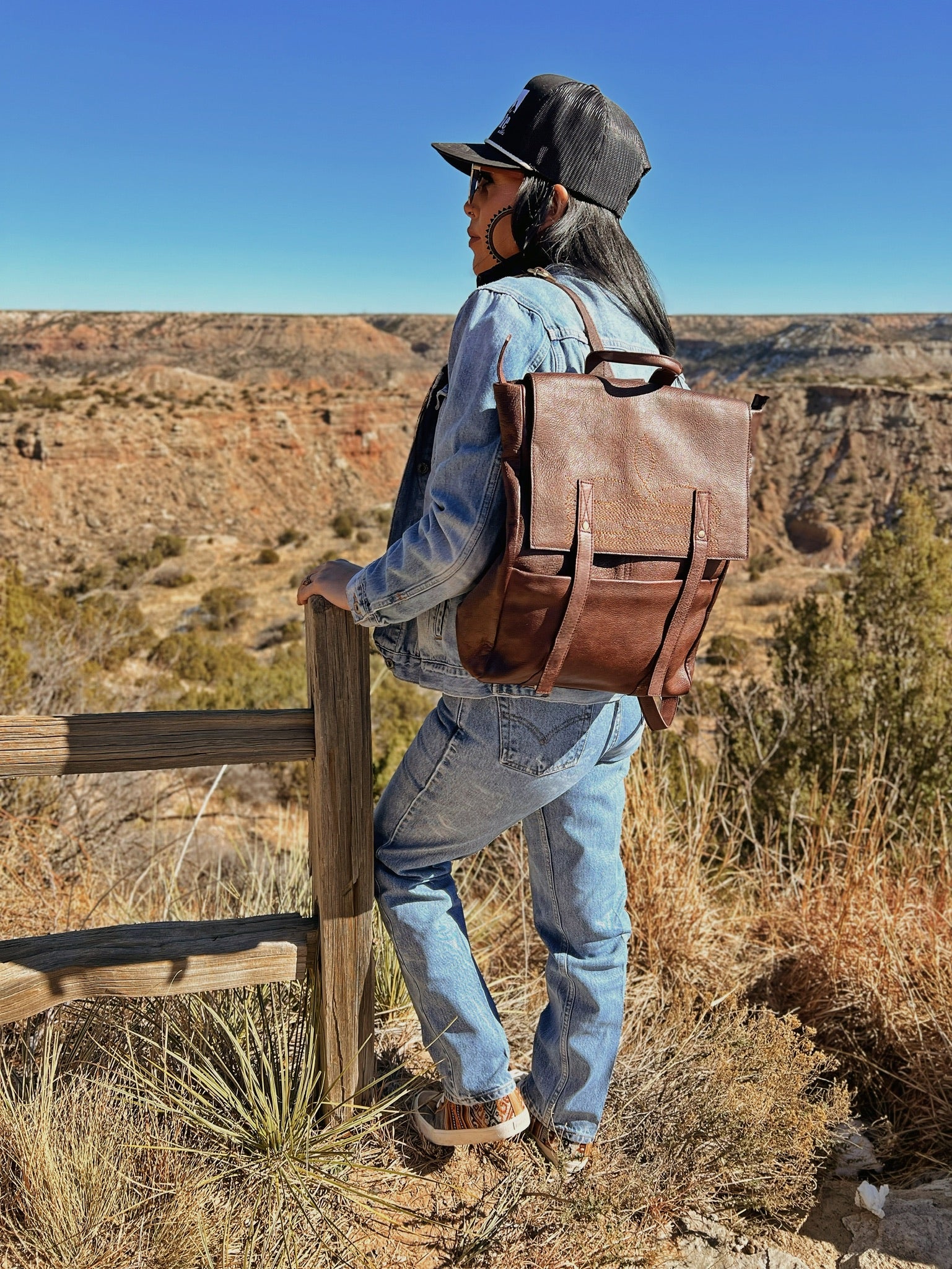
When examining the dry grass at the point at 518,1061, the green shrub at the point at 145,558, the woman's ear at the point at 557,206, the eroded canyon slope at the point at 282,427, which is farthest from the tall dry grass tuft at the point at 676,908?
the eroded canyon slope at the point at 282,427

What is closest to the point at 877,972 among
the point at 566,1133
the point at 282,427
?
the point at 566,1133

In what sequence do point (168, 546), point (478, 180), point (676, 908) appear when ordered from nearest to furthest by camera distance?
point (478, 180)
point (676, 908)
point (168, 546)

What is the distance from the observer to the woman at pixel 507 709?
49.8 inches

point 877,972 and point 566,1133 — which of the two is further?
point 877,972

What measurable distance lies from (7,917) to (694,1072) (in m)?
1.68

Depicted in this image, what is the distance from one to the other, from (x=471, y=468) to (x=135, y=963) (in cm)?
100

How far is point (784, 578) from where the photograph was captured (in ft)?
70.9

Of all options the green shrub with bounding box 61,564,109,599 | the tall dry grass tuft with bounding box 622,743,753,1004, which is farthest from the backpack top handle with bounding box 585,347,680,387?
the green shrub with bounding box 61,564,109,599

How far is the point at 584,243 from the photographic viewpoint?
1.39 meters

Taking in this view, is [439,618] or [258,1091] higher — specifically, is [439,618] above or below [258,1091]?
above

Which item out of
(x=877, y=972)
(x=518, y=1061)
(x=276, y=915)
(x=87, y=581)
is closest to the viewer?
(x=276, y=915)

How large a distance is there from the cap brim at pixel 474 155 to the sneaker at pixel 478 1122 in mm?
1473

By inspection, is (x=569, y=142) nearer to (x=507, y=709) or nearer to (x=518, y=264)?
(x=518, y=264)

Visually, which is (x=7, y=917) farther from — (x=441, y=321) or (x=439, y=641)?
(x=441, y=321)
